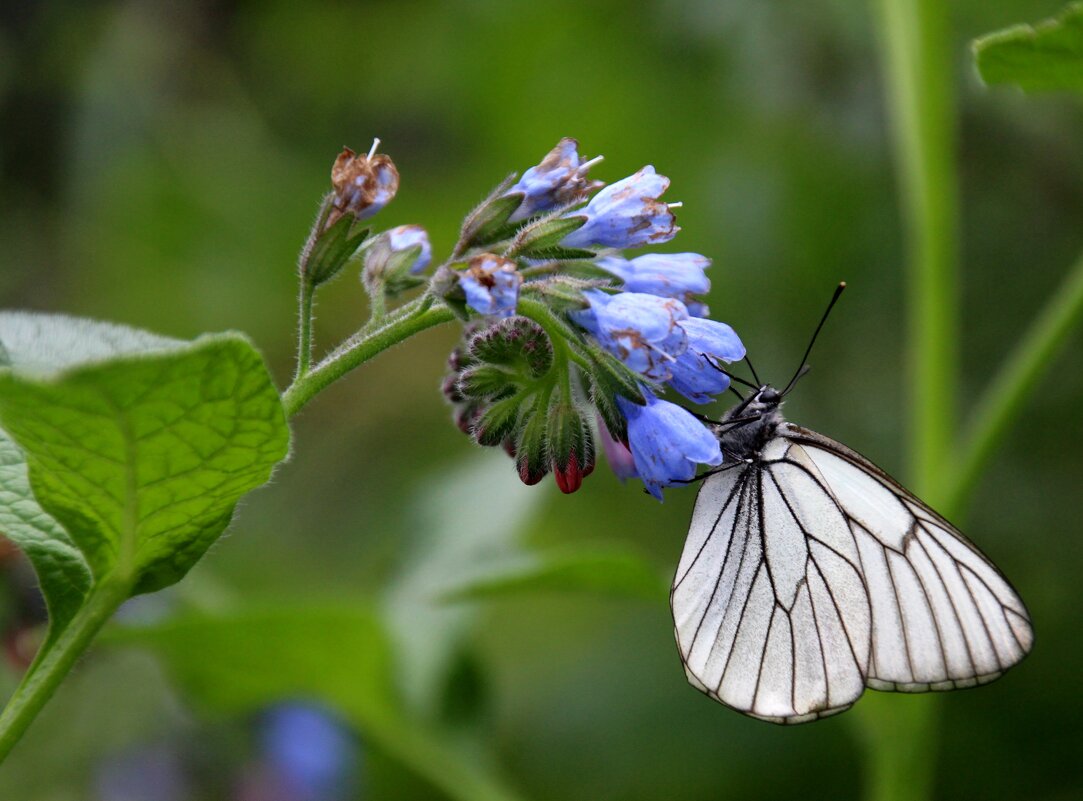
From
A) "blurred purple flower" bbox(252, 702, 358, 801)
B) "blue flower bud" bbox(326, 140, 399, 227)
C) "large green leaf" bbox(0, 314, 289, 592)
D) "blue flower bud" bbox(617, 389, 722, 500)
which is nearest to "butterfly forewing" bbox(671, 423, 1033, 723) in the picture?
Answer: "blue flower bud" bbox(617, 389, 722, 500)

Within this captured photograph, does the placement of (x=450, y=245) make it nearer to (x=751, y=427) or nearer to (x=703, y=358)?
(x=751, y=427)

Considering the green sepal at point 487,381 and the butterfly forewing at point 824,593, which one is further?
the butterfly forewing at point 824,593

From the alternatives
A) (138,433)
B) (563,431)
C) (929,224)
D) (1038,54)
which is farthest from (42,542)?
(929,224)

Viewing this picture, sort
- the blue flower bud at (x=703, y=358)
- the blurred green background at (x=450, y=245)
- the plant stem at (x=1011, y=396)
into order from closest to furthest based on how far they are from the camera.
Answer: the blue flower bud at (x=703, y=358)
the plant stem at (x=1011, y=396)
the blurred green background at (x=450, y=245)

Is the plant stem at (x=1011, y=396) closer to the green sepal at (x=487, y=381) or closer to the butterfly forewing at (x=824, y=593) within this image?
the butterfly forewing at (x=824, y=593)

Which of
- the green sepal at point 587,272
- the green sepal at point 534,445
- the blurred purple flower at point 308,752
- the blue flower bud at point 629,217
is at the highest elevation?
the blue flower bud at point 629,217

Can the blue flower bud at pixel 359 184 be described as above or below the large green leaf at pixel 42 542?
above

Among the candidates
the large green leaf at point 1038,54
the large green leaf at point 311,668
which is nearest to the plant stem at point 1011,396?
the large green leaf at point 1038,54
